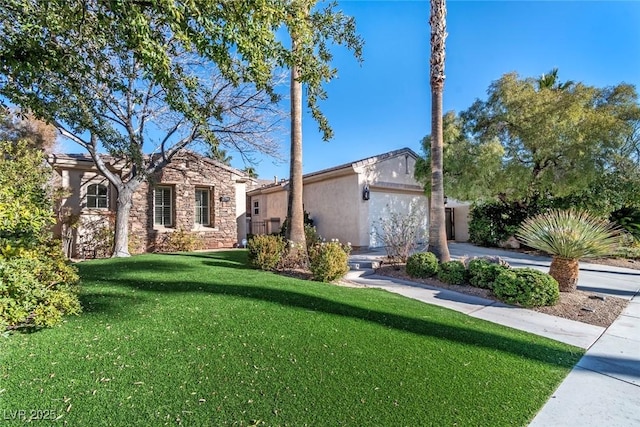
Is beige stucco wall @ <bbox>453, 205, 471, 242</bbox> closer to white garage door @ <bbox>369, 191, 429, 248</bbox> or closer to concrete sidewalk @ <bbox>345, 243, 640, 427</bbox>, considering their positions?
white garage door @ <bbox>369, 191, 429, 248</bbox>

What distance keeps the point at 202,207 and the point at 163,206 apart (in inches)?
71.1

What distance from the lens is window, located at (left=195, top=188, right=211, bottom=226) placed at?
16.2m

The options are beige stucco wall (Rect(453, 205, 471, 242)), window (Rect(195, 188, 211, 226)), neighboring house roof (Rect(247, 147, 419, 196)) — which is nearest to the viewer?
neighboring house roof (Rect(247, 147, 419, 196))

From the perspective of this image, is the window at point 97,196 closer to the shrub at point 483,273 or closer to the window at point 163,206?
the window at point 163,206

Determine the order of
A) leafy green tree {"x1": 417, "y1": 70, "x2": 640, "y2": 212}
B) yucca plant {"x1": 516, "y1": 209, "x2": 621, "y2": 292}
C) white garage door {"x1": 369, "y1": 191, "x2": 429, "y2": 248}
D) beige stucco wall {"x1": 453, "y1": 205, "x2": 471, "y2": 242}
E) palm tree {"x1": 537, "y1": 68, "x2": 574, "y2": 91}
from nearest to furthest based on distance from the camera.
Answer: yucca plant {"x1": 516, "y1": 209, "x2": 621, "y2": 292}, leafy green tree {"x1": 417, "y1": 70, "x2": 640, "y2": 212}, white garage door {"x1": 369, "y1": 191, "x2": 429, "y2": 248}, palm tree {"x1": 537, "y1": 68, "x2": 574, "y2": 91}, beige stucco wall {"x1": 453, "y1": 205, "x2": 471, "y2": 242}

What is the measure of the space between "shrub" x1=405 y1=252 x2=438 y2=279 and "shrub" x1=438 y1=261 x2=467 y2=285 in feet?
1.22

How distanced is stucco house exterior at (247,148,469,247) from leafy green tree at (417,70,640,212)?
1.42 meters

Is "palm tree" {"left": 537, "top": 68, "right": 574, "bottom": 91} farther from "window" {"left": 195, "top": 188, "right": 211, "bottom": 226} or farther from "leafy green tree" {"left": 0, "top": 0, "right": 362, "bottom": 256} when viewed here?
"window" {"left": 195, "top": 188, "right": 211, "bottom": 226}

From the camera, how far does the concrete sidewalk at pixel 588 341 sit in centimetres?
315

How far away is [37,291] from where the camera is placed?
3646 millimetres

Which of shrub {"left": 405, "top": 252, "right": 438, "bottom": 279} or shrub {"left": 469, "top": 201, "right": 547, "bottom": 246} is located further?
shrub {"left": 469, "top": 201, "right": 547, "bottom": 246}

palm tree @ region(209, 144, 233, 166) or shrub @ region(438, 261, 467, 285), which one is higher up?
palm tree @ region(209, 144, 233, 166)

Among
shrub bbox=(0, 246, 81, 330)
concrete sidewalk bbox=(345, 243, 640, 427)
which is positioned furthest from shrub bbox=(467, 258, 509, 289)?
shrub bbox=(0, 246, 81, 330)

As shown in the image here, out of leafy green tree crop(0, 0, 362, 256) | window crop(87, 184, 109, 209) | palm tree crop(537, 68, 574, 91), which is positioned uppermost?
palm tree crop(537, 68, 574, 91)
